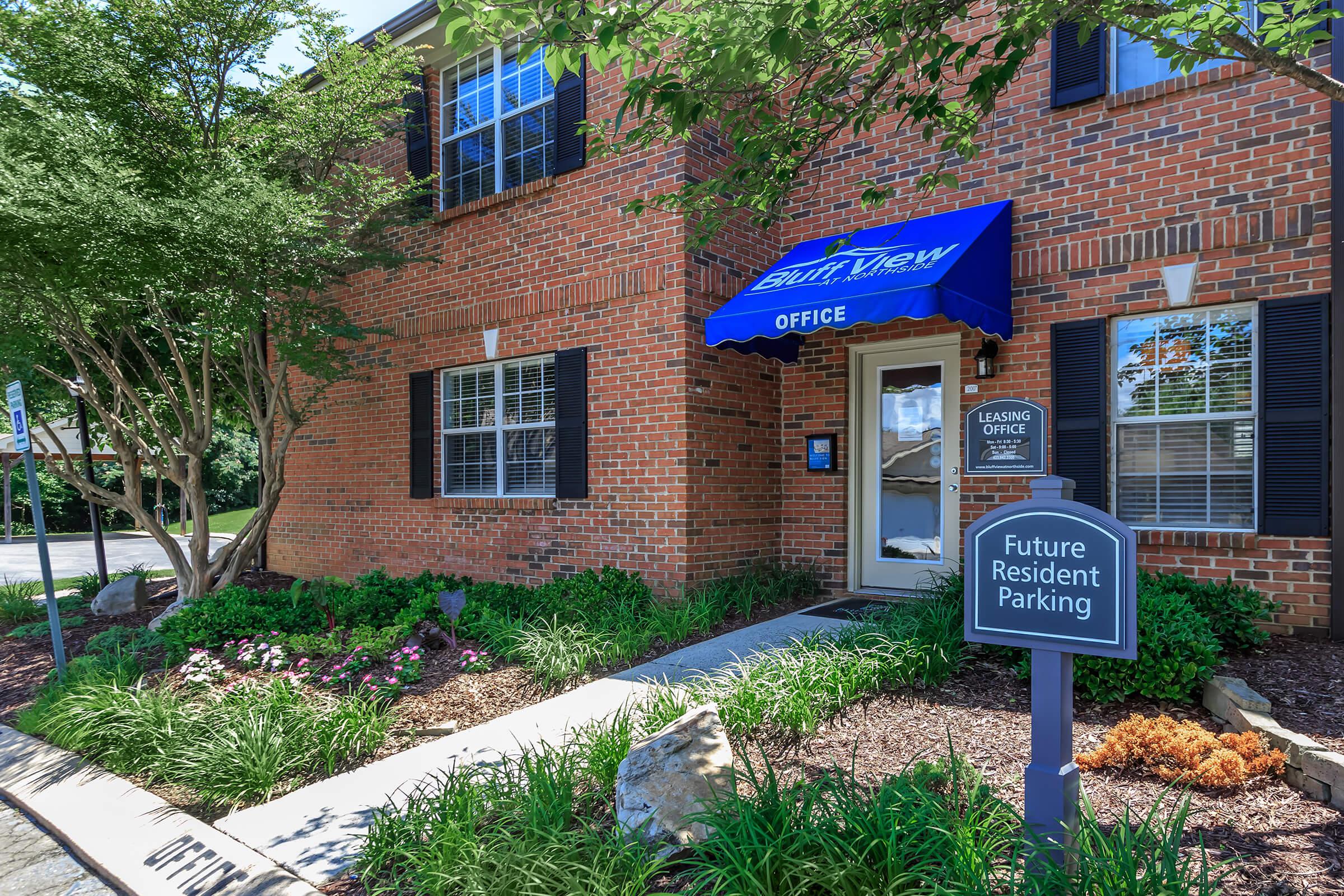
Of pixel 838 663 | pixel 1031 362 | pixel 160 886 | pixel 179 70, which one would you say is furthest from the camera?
pixel 179 70

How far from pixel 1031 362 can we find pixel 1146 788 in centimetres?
415

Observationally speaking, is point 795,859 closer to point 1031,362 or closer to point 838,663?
point 838,663

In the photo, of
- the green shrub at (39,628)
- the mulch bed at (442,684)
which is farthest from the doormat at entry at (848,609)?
the green shrub at (39,628)

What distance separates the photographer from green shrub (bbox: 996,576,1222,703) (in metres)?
4.36

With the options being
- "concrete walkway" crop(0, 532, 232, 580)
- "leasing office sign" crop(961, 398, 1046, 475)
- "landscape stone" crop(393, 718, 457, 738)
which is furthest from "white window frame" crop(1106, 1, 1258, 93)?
"concrete walkway" crop(0, 532, 232, 580)

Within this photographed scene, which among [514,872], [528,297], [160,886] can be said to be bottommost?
[160,886]

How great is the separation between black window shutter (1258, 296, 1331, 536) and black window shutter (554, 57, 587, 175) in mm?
5893

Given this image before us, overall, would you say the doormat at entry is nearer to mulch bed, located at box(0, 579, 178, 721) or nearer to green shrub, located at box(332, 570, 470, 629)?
green shrub, located at box(332, 570, 470, 629)

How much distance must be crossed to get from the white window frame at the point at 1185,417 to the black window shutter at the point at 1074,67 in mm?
1837

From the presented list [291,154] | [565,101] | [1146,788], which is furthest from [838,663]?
[291,154]

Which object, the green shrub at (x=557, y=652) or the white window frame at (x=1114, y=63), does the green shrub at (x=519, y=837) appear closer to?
the green shrub at (x=557, y=652)

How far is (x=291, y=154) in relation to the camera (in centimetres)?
872

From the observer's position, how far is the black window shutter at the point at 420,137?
381 inches

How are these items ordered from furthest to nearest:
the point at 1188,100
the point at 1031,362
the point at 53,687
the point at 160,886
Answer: the point at 1031,362, the point at 1188,100, the point at 53,687, the point at 160,886
